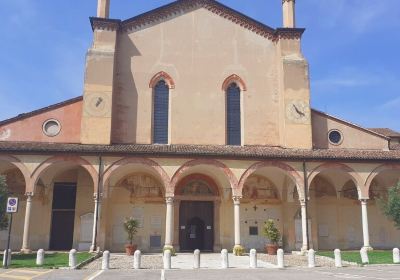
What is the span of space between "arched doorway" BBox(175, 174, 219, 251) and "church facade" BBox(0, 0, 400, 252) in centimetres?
6

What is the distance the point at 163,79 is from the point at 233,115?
4334 mm

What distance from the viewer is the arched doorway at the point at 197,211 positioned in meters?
23.6

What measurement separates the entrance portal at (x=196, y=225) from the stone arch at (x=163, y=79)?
254 inches

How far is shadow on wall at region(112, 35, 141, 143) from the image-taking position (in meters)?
23.6

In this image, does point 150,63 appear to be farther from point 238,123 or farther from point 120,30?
point 238,123

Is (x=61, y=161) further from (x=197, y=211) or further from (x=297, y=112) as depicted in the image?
(x=297, y=112)

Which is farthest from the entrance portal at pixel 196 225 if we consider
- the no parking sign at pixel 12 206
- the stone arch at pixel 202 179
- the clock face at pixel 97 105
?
the no parking sign at pixel 12 206

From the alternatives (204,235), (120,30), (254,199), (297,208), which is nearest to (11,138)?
(120,30)

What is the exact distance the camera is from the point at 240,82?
82.0 ft

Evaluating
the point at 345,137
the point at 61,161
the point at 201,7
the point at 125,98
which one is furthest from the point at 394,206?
the point at 61,161

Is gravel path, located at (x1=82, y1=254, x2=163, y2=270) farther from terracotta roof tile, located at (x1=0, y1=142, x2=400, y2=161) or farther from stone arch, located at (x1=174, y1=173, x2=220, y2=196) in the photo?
stone arch, located at (x1=174, y1=173, x2=220, y2=196)

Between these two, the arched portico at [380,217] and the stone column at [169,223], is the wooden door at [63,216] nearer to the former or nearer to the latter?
the stone column at [169,223]

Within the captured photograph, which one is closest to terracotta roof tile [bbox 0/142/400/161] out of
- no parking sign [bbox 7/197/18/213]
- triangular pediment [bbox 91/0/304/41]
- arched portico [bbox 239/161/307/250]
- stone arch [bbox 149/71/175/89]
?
arched portico [bbox 239/161/307/250]

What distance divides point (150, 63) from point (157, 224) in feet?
28.6
